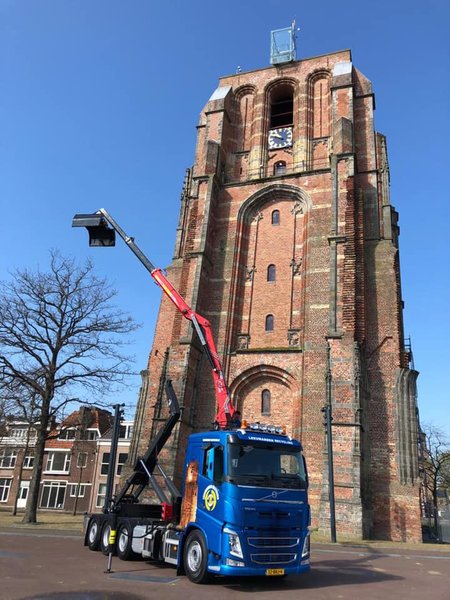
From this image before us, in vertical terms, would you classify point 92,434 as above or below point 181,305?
below

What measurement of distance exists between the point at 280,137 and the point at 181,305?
15340 millimetres

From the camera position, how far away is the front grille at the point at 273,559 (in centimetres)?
774

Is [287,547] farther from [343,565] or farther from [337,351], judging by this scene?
[337,351]

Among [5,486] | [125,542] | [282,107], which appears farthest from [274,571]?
[5,486]

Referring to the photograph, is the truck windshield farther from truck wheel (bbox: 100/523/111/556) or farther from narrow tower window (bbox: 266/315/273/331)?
narrow tower window (bbox: 266/315/273/331)

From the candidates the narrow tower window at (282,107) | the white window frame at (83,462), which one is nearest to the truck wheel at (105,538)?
the narrow tower window at (282,107)

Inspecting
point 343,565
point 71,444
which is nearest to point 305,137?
point 343,565

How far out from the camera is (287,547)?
319 inches

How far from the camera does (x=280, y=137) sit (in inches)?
1142

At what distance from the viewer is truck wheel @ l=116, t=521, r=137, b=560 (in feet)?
34.2

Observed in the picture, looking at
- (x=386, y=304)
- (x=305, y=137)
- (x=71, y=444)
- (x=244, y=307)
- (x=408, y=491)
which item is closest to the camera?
(x=408, y=491)

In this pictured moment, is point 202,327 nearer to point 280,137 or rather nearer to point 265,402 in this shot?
point 265,402

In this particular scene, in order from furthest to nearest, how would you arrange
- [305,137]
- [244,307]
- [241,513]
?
[305,137], [244,307], [241,513]

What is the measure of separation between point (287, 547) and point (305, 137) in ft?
79.2
